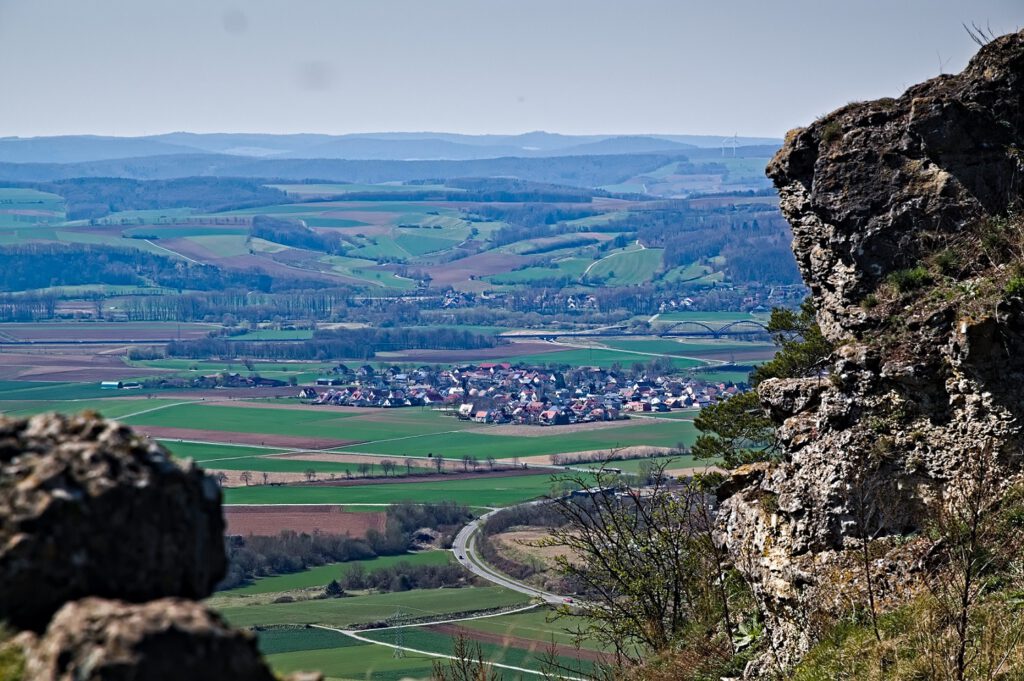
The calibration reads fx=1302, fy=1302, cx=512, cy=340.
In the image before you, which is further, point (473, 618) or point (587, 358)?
point (587, 358)

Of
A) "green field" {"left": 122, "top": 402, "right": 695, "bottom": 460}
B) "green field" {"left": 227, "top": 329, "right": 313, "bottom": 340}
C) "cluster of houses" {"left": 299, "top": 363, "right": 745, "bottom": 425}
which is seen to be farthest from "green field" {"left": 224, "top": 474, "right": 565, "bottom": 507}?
"green field" {"left": 227, "top": 329, "right": 313, "bottom": 340}

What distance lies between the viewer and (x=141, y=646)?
13.3 ft

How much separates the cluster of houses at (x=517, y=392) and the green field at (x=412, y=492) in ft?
90.1

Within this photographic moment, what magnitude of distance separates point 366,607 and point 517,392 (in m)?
68.0

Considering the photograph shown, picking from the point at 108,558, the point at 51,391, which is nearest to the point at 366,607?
the point at 108,558

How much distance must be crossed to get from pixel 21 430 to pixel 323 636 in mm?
36668

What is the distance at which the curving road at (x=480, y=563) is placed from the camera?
139 ft

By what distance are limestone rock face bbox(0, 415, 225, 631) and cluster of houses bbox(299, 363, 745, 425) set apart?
91.2m

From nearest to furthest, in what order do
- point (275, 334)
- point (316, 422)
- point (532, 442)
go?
1. point (532, 442)
2. point (316, 422)
3. point (275, 334)

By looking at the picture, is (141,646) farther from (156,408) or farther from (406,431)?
(156,408)

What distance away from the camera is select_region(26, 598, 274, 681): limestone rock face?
4.04 meters

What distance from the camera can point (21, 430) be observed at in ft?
15.6

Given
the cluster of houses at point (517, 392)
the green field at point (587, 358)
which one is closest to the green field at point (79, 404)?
the cluster of houses at point (517, 392)

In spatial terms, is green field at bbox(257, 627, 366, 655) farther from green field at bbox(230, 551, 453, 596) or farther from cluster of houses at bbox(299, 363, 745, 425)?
cluster of houses at bbox(299, 363, 745, 425)
